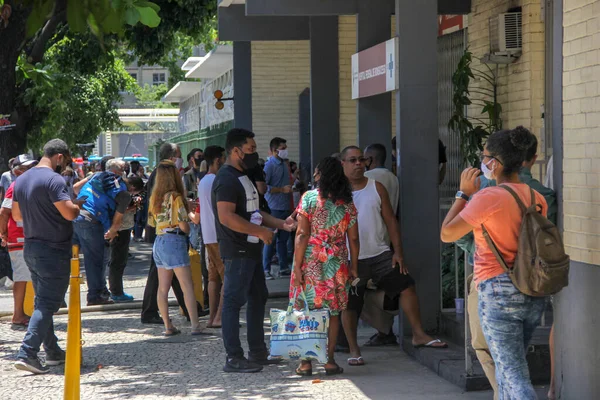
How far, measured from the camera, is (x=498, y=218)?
5.50 meters

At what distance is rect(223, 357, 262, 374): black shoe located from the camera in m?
8.77

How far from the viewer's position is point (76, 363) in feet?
22.6

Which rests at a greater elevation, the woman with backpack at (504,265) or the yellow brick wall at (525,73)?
the yellow brick wall at (525,73)

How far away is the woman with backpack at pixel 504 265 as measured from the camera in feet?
18.0

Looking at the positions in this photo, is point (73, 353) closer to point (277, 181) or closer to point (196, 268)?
point (196, 268)

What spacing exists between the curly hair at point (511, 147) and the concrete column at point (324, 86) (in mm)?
9546

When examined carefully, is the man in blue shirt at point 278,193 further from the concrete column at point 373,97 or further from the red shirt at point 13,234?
the red shirt at point 13,234

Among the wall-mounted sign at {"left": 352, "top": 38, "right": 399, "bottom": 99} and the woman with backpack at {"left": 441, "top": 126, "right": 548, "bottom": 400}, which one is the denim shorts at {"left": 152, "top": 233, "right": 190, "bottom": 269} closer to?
the wall-mounted sign at {"left": 352, "top": 38, "right": 399, "bottom": 99}

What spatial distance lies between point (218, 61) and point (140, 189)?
11.8 m

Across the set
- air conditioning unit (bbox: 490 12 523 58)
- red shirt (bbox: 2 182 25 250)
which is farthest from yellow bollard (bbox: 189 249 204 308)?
air conditioning unit (bbox: 490 12 523 58)

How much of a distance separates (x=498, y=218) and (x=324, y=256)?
302cm

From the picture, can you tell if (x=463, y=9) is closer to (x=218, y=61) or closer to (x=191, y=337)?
(x=191, y=337)

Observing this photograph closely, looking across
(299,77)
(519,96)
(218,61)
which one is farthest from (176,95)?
(519,96)

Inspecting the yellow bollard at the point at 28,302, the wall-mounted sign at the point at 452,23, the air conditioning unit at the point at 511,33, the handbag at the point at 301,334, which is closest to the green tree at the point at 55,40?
the yellow bollard at the point at 28,302
